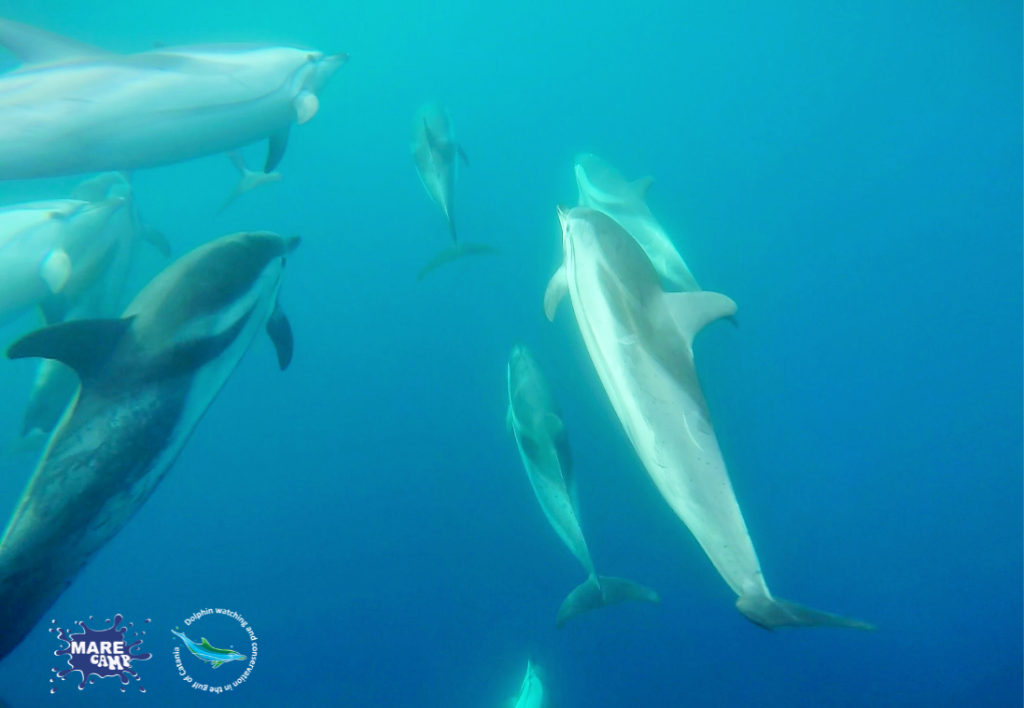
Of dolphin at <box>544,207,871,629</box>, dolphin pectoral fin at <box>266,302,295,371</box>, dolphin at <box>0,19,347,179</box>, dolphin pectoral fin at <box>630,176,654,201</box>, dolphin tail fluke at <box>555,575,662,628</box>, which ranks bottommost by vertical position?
dolphin tail fluke at <box>555,575,662,628</box>

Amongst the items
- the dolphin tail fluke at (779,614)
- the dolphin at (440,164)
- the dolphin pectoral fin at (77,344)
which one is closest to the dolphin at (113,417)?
the dolphin pectoral fin at (77,344)

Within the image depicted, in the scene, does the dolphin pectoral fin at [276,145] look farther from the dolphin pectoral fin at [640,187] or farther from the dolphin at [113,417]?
the dolphin pectoral fin at [640,187]

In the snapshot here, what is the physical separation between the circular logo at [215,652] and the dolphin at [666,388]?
18.2 ft

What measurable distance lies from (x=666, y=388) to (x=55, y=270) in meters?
4.69

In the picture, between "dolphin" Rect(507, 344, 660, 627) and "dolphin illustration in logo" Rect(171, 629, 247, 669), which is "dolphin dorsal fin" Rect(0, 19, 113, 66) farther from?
"dolphin illustration in logo" Rect(171, 629, 247, 669)

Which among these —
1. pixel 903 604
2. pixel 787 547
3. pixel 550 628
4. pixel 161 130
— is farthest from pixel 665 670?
pixel 161 130

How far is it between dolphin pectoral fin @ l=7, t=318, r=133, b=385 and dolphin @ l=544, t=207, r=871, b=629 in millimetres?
2473

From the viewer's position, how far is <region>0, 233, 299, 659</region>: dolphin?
2393mm

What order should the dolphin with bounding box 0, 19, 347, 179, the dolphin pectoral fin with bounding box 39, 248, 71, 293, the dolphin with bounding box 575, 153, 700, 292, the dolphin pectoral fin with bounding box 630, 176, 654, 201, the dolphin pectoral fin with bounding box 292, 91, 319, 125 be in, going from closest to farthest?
the dolphin with bounding box 0, 19, 347, 179
the dolphin pectoral fin with bounding box 39, 248, 71, 293
the dolphin pectoral fin with bounding box 292, 91, 319, 125
the dolphin with bounding box 575, 153, 700, 292
the dolphin pectoral fin with bounding box 630, 176, 654, 201

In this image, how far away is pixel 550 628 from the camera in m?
5.86

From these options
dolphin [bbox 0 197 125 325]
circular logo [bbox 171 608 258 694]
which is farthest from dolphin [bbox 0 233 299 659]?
circular logo [bbox 171 608 258 694]

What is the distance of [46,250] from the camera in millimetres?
4336

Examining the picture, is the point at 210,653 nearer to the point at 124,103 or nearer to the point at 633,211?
the point at 124,103

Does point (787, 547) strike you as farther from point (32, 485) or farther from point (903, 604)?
point (32, 485)
